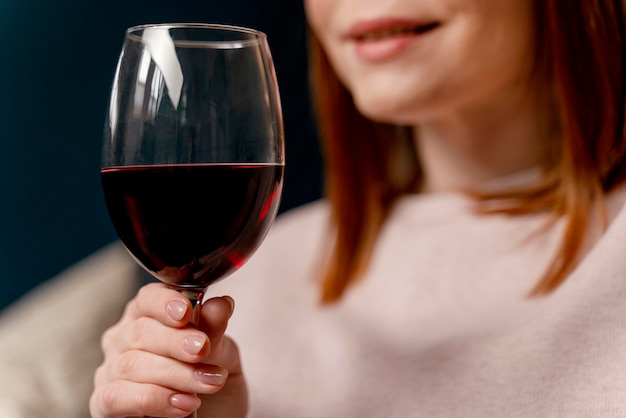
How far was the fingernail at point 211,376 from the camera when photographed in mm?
624

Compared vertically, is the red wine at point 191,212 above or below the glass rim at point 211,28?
below

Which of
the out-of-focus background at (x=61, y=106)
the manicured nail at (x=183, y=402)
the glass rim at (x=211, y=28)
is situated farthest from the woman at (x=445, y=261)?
the out-of-focus background at (x=61, y=106)

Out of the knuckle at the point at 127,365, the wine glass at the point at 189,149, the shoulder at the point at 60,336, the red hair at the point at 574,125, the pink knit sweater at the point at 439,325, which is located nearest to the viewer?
the wine glass at the point at 189,149

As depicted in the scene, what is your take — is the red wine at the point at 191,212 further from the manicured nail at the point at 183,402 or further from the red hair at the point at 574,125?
the red hair at the point at 574,125

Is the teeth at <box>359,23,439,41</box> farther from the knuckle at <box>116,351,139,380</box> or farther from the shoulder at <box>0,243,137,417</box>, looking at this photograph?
the shoulder at <box>0,243,137,417</box>

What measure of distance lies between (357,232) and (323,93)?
0.26m

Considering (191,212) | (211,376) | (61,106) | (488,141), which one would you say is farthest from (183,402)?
(61,106)

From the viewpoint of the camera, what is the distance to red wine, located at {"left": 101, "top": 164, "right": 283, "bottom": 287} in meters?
0.57

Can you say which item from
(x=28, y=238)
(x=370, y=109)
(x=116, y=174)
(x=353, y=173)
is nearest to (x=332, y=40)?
(x=370, y=109)

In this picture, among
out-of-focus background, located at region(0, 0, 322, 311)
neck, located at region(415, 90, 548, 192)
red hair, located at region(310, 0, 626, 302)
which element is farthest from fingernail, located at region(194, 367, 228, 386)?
out-of-focus background, located at region(0, 0, 322, 311)

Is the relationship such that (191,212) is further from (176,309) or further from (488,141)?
(488,141)

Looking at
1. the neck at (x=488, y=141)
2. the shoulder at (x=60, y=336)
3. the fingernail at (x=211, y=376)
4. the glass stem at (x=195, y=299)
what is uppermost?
the glass stem at (x=195, y=299)

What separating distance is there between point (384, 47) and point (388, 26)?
0.09 ft

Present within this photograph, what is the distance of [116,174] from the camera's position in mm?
595
